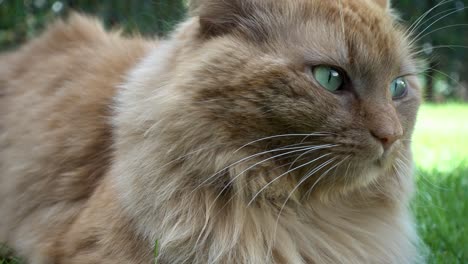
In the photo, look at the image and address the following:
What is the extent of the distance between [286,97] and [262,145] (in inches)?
6.4

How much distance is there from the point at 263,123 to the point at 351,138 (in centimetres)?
25

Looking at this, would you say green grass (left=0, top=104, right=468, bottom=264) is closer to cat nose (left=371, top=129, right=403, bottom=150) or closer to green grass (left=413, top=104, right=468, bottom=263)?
green grass (left=413, top=104, right=468, bottom=263)

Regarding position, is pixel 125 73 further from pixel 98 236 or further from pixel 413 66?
pixel 413 66

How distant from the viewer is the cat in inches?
66.7

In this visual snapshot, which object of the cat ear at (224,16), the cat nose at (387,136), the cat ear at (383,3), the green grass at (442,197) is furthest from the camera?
the green grass at (442,197)

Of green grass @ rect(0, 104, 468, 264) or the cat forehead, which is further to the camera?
green grass @ rect(0, 104, 468, 264)

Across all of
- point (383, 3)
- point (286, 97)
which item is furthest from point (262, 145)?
point (383, 3)

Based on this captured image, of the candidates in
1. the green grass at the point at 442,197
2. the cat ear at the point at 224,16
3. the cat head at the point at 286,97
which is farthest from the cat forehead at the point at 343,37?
the green grass at the point at 442,197

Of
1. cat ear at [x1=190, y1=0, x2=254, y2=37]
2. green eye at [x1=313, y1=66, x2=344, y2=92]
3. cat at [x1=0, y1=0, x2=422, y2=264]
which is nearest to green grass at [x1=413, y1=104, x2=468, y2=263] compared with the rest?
cat at [x1=0, y1=0, x2=422, y2=264]

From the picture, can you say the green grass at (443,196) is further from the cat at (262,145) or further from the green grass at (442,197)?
the cat at (262,145)

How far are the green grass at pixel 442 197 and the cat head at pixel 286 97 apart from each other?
0.40 m

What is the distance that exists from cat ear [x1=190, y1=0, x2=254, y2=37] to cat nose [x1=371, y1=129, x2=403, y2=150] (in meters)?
0.52

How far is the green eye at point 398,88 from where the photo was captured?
192cm

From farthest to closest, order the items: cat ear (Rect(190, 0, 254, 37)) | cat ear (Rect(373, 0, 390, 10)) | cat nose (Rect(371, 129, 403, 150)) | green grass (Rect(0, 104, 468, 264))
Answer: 1. green grass (Rect(0, 104, 468, 264))
2. cat ear (Rect(373, 0, 390, 10))
3. cat ear (Rect(190, 0, 254, 37))
4. cat nose (Rect(371, 129, 403, 150))
